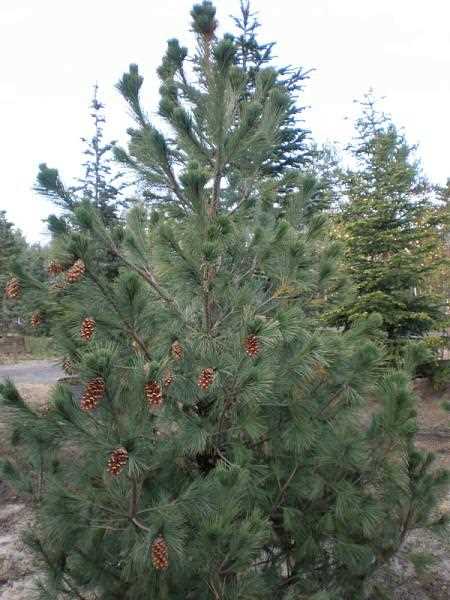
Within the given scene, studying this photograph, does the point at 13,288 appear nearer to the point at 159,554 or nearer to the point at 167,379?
the point at 167,379

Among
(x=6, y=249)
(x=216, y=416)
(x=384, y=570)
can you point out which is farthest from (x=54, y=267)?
(x=6, y=249)

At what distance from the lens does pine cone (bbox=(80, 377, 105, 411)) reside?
1.89m

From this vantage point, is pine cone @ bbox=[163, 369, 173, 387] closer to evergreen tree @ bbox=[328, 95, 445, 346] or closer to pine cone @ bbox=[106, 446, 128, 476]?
pine cone @ bbox=[106, 446, 128, 476]

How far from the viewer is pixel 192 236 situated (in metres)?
2.83

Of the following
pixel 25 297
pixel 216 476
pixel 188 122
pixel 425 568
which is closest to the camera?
pixel 216 476

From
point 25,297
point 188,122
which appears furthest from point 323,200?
point 25,297

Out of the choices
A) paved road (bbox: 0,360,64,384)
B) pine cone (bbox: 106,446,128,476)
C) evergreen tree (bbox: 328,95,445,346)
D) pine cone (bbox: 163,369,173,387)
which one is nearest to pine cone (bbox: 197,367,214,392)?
pine cone (bbox: 163,369,173,387)

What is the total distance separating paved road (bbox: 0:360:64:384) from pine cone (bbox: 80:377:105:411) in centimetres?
1052

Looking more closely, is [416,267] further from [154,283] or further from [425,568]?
[154,283]

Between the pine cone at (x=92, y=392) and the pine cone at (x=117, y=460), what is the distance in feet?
0.70

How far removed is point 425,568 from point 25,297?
3.10 meters

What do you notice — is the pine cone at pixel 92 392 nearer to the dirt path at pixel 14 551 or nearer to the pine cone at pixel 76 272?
the pine cone at pixel 76 272

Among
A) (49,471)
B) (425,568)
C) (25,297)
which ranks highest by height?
(25,297)

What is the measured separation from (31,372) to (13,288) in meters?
13.5
